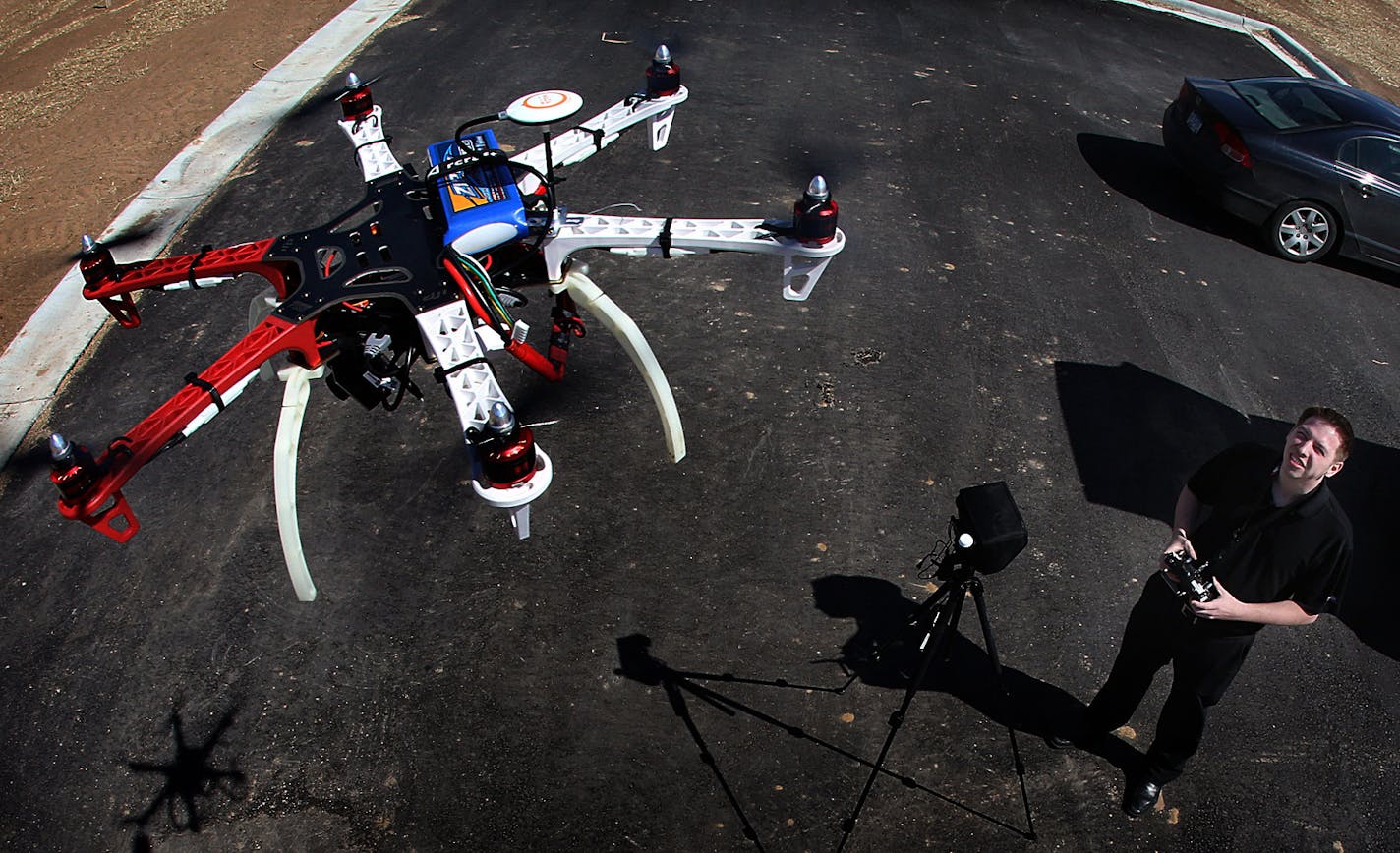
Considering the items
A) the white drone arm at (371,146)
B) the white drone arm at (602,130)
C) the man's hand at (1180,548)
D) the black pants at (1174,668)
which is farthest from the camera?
the white drone arm at (602,130)

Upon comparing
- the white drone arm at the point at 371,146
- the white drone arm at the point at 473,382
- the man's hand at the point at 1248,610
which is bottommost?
the man's hand at the point at 1248,610

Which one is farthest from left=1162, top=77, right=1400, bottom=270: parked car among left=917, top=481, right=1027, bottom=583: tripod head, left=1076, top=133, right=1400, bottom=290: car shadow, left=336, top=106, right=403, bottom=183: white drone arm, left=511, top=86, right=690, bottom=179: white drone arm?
left=336, top=106, right=403, bottom=183: white drone arm

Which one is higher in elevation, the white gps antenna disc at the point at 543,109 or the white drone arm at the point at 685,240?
the white gps antenna disc at the point at 543,109

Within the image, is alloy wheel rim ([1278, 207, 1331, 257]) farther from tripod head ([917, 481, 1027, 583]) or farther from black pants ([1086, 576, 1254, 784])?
tripod head ([917, 481, 1027, 583])

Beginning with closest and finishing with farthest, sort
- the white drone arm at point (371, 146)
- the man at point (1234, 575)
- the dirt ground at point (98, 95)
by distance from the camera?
the man at point (1234, 575) → the white drone arm at point (371, 146) → the dirt ground at point (98, 95)

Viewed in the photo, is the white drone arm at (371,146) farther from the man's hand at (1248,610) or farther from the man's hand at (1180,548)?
the man's hand at (1248,610)

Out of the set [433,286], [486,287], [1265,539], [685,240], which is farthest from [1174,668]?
[433,286]

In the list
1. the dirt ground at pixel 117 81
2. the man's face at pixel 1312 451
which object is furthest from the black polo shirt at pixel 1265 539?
the dirt ground at pixel 117 81
